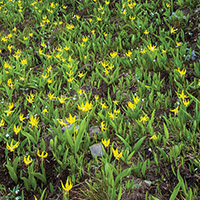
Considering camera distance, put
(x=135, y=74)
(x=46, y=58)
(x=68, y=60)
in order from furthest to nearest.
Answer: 1. (x=46, y=58)
2. (x=68, y=60)
3. (x=135, y=74)

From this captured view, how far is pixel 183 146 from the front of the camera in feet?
7.09

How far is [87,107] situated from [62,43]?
2.15 m

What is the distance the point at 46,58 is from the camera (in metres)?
3.99

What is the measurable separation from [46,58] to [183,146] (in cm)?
276

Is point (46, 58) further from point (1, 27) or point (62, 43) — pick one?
point (1, 27)

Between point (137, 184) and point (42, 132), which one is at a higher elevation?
point (42, 132)

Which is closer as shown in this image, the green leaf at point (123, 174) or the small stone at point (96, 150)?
the green leaf at point (123, 174)

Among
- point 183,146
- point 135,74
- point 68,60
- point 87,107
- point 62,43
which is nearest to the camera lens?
point 183,146

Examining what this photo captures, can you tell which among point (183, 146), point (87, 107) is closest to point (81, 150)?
point (87, 107)

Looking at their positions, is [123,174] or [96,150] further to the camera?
[96,150]

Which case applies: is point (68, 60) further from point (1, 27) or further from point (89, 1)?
point (1, 27)

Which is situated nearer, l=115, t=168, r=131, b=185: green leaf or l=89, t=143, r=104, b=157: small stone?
l=115, t=168, r=131, b=185: green leaf

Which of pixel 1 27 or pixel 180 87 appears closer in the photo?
pixel 180 87

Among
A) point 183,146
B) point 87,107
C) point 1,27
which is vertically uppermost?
point 1,27
